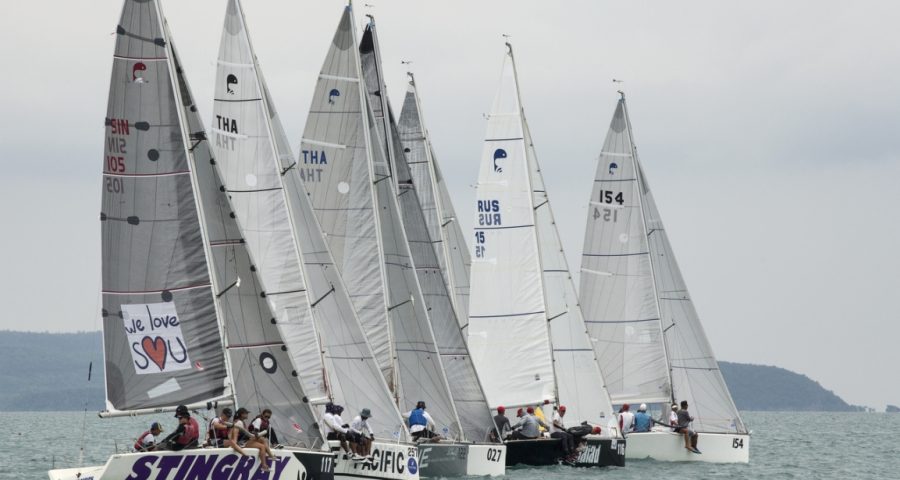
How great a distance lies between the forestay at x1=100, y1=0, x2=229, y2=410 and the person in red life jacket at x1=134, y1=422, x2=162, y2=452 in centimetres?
60

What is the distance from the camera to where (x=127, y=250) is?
23.0 m

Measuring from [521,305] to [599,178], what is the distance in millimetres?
6501

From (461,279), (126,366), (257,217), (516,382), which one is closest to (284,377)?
(126,366)

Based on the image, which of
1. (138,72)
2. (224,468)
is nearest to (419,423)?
(224,468)

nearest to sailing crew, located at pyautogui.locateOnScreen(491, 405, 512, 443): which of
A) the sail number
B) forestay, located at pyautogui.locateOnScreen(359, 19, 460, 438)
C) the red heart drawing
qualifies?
the sail number

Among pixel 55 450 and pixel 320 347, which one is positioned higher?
pixel 320 347

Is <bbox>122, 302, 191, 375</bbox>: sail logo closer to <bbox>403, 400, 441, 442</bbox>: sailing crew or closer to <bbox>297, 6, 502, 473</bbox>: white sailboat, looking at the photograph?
<bbox>403, 400, 441, 442</bbox>: sailing crew

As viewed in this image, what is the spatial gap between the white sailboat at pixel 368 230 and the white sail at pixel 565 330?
22.7 feet

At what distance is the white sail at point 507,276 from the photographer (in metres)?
36.8

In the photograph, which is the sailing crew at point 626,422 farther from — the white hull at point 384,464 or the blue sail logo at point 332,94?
the white hull at point 384,464

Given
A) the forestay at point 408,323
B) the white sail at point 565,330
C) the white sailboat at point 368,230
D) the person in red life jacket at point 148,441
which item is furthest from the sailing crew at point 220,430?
the white sail at point 565,330

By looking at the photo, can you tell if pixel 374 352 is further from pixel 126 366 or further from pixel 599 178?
pixel 599 178

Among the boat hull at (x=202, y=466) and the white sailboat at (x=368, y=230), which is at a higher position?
the white sailboat at (x=368, y=230)

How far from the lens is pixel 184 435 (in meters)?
22.0
